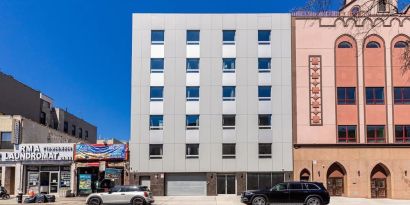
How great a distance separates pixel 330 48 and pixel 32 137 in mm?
30523

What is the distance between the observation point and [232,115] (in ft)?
157

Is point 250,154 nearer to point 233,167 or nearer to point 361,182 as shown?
point 233,167

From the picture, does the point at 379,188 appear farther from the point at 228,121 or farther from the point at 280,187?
the point at 280,187

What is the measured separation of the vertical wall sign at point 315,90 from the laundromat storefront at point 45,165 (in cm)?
2271

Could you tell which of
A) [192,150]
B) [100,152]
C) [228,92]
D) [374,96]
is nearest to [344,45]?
[374,96]

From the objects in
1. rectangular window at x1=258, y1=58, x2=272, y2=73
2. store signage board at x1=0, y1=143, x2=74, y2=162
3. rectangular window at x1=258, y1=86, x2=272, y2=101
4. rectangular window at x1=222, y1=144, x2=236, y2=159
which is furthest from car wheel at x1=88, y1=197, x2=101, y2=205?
rectangular window at x1=258, y1=58, x2=272, y2=73

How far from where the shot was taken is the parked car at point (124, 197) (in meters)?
32.9

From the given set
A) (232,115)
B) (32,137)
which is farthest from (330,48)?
(32,137)

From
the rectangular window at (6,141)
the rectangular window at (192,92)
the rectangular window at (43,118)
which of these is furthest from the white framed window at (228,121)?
the rectangular window at (43,118)

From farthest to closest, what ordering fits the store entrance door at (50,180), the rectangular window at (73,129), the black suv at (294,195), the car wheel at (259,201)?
the rectangular window at (73,129), the store entrance door at (50,180), the car wheel at (259,201), the black suv at (294,195)

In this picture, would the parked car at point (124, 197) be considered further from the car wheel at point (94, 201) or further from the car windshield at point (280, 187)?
the car windshield at point (280, 187)

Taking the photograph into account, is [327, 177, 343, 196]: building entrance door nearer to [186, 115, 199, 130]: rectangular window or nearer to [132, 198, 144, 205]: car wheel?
[186, 115, 199, 130]: rectangular window

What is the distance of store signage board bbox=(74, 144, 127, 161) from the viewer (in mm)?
46625

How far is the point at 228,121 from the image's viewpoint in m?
47.9
